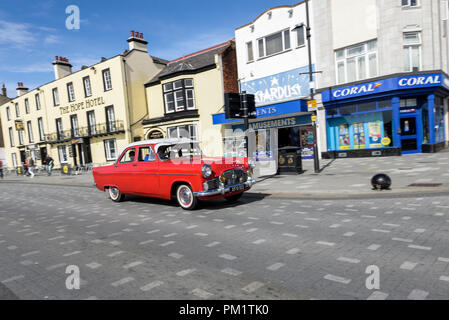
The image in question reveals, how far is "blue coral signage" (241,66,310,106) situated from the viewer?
19062mm

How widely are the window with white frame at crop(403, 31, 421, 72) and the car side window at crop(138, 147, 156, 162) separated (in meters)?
15.0

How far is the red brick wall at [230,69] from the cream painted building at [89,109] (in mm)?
8906

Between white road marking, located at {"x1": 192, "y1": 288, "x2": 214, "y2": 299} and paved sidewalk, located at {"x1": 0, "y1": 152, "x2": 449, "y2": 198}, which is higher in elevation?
white road marking, located at {"x1": 192, "y1": 288, "x2": 214, "y2": 299}

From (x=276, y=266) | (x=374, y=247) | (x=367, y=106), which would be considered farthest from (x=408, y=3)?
(x=276, y=266)

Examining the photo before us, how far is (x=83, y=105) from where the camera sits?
29.6 metres

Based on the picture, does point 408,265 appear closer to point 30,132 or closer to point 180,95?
point 180,95

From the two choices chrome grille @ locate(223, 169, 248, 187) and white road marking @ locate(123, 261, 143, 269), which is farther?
chrome grille @ locate(223, 169, 248, 187)

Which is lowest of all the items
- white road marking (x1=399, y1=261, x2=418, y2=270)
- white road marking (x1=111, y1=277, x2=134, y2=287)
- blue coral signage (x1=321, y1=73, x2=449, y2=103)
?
white road marking (x1=399, y1=261, x2=418, y2=270)

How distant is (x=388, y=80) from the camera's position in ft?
52.9

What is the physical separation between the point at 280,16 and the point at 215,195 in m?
16.4

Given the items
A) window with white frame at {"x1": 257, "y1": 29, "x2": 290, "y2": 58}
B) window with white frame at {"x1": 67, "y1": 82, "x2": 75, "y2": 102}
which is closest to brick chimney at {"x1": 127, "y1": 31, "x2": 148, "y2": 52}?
window with white frame at {"x1": 67, "y1": 82, "x2": 75, "y2": 102}

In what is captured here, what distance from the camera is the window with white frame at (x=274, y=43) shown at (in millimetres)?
19656

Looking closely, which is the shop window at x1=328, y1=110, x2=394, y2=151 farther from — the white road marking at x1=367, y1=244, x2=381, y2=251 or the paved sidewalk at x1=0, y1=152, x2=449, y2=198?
the white road marking at x1=367, y1=244, x2=381, y2=251

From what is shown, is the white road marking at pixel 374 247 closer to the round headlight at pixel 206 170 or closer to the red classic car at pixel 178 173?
the red classic car at pixel 178 173
